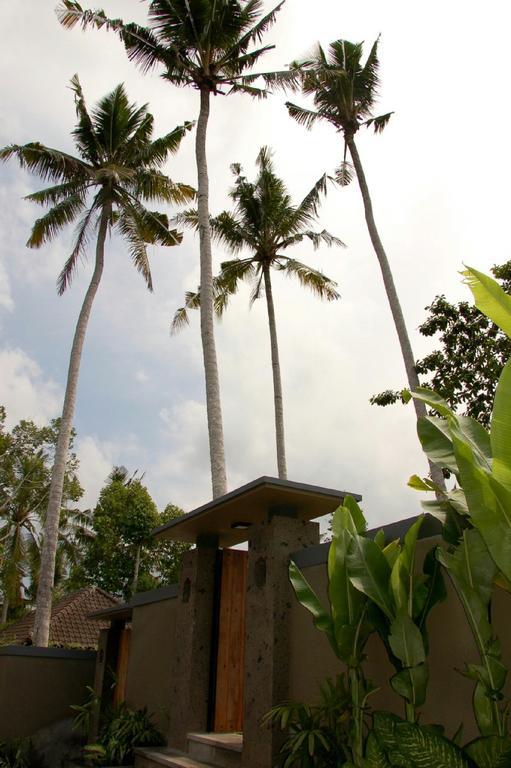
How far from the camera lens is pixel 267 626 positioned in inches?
229

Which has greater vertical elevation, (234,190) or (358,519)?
(234,190)

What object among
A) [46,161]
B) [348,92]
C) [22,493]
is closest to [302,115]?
[348,92]

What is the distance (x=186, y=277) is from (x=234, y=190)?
9.83 feet

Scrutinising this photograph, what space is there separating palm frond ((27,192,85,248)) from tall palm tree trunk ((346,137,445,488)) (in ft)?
24.7

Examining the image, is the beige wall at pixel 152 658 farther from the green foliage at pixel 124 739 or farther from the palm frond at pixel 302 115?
the palm frond at pixel 302 115

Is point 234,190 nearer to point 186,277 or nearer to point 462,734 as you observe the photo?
point 186,277

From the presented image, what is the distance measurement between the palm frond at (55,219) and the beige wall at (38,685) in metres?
10.7

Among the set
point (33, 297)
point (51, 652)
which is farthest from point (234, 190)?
point (51, 652)

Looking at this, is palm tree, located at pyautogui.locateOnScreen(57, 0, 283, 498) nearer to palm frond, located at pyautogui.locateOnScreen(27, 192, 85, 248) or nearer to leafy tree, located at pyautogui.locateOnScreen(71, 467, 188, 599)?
palm frond, located at pyautogui.locateOnScreen(27, 192, 85, 248)

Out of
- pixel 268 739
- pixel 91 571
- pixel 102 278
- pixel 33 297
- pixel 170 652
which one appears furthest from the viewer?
pixel 91 571

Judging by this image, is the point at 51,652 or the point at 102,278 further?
the point at 102,278

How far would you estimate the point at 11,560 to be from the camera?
89.1 ft

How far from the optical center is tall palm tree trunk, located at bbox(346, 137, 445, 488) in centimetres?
1302

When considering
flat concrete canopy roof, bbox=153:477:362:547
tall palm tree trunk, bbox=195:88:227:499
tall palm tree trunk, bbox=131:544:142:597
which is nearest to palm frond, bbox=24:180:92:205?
tall palm tree trunk, bbox=195:88:227:499
